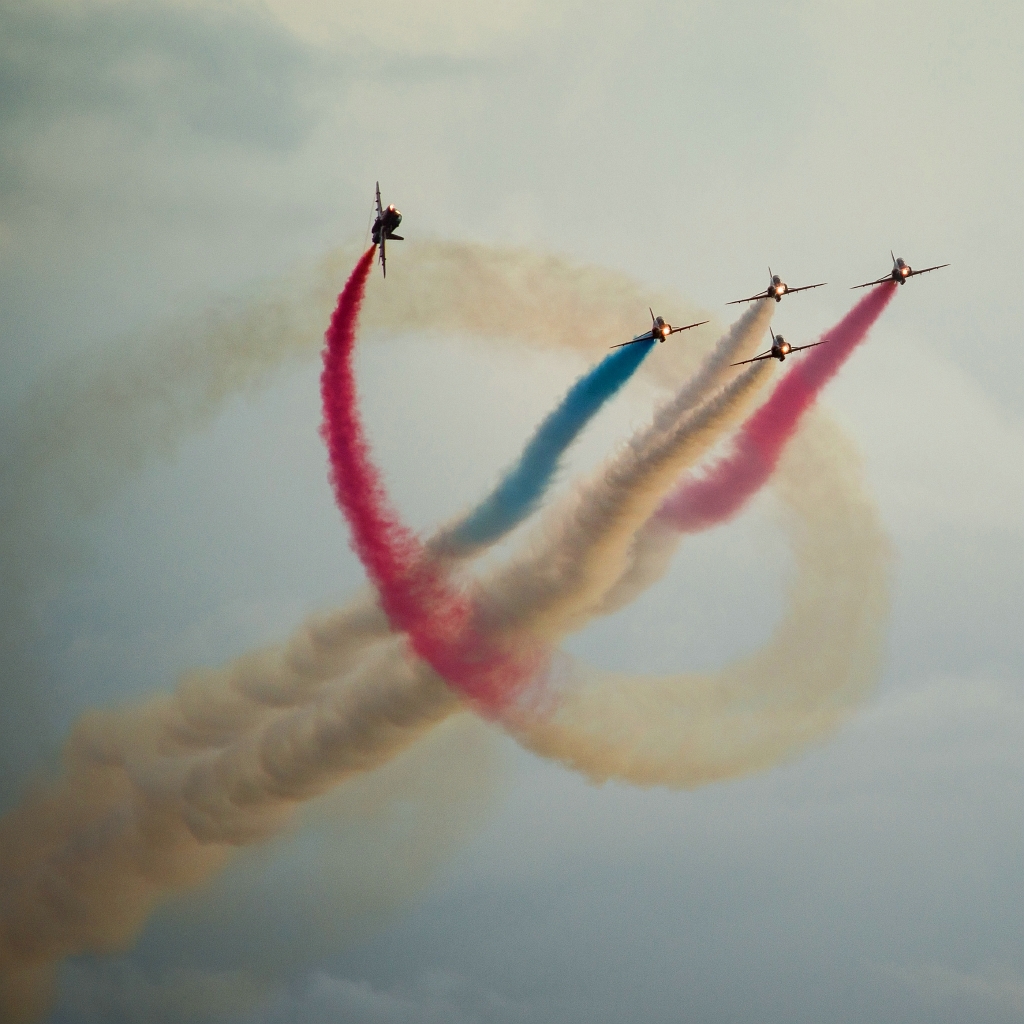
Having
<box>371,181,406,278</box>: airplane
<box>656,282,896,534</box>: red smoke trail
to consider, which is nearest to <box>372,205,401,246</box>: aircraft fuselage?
<box>371,181,406,278</box>: airplane

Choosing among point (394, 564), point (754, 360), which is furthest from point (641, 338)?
point (394, 564)

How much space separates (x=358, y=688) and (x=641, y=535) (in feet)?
41.1

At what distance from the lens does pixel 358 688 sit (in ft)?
192

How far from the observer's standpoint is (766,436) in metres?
55.4

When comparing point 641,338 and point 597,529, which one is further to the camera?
point 597,529

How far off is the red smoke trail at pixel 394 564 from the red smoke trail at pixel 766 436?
8054 mm

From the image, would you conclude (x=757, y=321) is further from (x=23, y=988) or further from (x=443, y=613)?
(x=23, y=988)

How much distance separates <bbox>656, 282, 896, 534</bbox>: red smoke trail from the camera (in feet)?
175

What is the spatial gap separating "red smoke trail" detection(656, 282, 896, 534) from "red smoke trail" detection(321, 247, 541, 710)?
8054mm

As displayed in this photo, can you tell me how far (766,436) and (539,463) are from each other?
905 centimetres

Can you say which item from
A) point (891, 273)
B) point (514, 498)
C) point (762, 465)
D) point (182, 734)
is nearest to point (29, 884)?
point (182, 734)

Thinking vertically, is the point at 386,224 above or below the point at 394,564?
above

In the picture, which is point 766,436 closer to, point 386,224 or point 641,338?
point 641,338

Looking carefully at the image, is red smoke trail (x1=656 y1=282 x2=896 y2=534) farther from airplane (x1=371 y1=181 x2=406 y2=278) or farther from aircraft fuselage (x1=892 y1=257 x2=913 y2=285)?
airplane (x1=371 y1=181 x2=406 y2=278)
